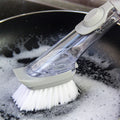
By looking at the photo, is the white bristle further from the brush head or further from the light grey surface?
the light grey surface

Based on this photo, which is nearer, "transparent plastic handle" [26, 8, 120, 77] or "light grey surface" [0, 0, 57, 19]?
"transparent plastic handle" [26, 8, 120, 77]

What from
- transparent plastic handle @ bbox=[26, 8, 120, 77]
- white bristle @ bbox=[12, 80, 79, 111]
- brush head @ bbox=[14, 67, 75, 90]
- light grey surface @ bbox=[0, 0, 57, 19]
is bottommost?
light grey surface @ bbox=[0, 0, 57, 19]

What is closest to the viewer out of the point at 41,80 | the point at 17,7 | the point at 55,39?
the point at 41,80

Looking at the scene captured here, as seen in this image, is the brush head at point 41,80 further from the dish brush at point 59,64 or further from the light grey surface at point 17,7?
the light grey surface at point 17,7

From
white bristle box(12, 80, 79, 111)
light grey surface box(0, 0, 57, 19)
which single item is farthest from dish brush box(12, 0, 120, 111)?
light grey surface box(0, 0, 57, 19)

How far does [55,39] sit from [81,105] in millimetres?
189

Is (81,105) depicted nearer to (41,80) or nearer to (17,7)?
(41,80)

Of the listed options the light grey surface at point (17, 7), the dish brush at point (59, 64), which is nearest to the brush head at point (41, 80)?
the dish brush at point (59, 64)

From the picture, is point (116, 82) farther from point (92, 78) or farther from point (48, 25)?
point (48, 25)

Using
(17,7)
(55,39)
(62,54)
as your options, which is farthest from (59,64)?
(17,7)

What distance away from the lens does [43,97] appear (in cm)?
39

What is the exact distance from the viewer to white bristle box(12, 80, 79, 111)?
0.39 metres

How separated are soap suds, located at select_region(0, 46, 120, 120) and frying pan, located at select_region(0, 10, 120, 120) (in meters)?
0.01

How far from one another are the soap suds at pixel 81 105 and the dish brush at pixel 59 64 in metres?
0.02
